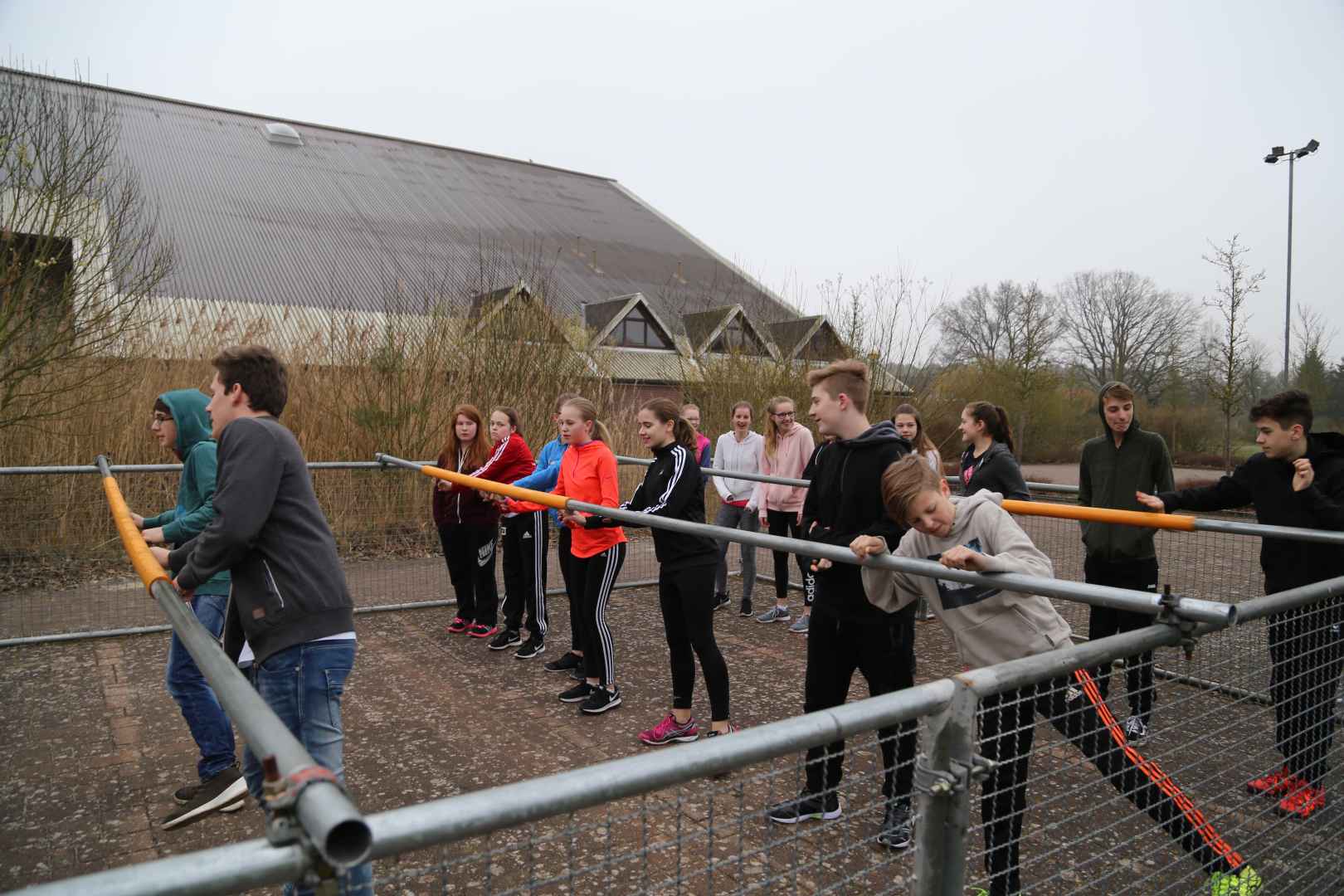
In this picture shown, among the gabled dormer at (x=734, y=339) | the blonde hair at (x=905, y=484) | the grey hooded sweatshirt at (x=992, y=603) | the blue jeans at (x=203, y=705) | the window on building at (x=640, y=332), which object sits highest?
the window on building at (x=640, y=332)

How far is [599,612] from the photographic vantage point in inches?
214

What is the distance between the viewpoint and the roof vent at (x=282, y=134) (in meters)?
33.8

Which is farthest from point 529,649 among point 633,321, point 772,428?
point 633,321

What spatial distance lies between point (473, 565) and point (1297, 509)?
562cm

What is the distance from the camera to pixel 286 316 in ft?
43.8

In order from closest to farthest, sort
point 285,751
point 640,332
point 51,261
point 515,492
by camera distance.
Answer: point 285,751 < point 515,492 < point 51,261 < point 640,332

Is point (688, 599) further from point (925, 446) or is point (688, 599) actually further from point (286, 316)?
point (286, 316)

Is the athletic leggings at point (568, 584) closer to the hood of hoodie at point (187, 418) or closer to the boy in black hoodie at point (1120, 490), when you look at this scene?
the hood of hoodie at point (187, 418)

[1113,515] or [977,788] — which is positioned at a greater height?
[1113,515]

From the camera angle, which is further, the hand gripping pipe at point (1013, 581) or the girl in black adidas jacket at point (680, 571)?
the girl in black adidas jacket at point (680, 571)

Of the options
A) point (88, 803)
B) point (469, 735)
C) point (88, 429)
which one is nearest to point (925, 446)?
point (469, 735)

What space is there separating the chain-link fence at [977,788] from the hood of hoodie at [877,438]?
1.13 metres

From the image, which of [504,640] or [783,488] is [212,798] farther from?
[783,488]

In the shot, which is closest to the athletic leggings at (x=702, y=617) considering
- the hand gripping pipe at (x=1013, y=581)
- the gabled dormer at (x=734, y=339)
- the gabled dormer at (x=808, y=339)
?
the hand gripping pipe at (x=1013, y=581)
